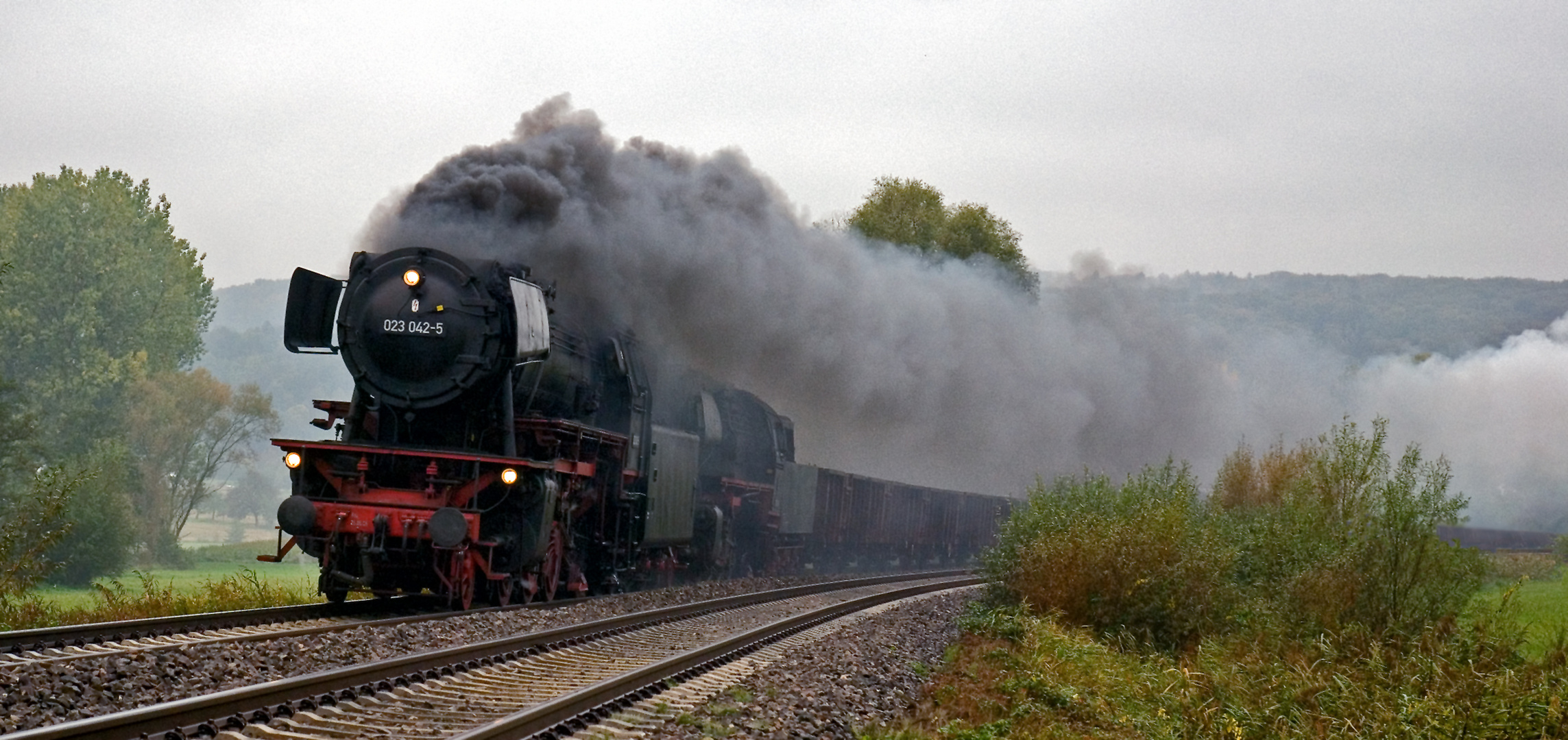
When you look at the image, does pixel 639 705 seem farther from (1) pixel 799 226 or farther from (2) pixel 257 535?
(2) pixel 257 535

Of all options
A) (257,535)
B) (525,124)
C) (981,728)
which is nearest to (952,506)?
(525,124)

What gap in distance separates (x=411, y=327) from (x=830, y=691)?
260 inches

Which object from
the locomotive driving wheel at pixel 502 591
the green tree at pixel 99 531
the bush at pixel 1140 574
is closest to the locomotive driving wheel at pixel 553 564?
the locomotive driving wheel at pixel 502 591

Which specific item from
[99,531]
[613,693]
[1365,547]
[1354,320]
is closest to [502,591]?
[613,693]

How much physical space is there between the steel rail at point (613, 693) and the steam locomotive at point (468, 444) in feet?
9.27

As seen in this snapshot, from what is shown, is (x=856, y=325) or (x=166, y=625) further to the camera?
(x=856, y=325)

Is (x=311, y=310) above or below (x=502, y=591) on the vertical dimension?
above

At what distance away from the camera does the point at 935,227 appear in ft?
173

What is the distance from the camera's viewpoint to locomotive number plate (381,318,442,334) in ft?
46.3

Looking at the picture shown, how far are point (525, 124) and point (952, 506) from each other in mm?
23917

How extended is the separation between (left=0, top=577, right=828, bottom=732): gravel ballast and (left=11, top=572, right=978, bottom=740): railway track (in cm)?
55

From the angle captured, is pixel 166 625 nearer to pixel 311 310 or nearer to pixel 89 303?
pixel 311 310

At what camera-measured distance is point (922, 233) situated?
174 ft

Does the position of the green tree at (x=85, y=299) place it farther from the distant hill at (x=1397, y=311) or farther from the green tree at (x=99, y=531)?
the distant hill at (x=1397, y=311)
